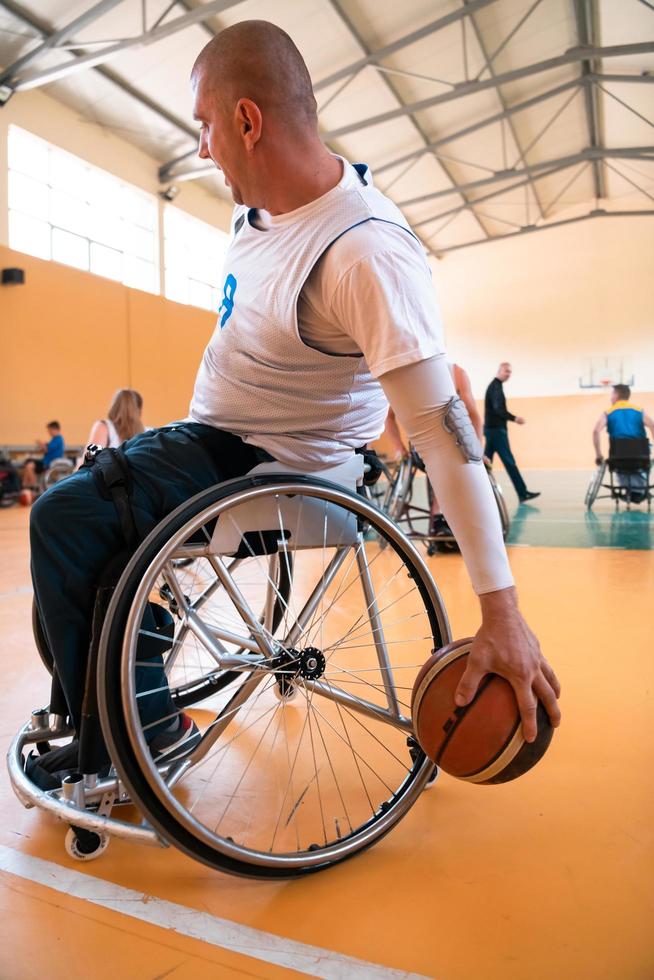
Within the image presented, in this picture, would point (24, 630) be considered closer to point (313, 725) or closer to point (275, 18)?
point (313, 725)

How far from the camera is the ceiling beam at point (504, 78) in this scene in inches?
372

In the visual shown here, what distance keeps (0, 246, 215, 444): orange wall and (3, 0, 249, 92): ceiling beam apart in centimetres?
212

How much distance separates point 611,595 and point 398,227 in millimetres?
2407

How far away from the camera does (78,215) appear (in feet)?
35.2

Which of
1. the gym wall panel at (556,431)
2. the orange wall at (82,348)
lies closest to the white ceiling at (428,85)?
the orange wall at (82,348)

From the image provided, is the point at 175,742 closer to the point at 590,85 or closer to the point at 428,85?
the point at 428,85

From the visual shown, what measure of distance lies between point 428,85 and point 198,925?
40.0 ft

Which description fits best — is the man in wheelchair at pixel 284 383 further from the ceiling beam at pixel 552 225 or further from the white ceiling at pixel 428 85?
the ceiling beam at pixel 552 225

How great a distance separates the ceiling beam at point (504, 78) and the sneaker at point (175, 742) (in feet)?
35.3

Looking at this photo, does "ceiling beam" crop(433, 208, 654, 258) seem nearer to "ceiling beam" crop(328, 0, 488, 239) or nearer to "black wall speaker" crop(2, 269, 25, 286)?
"ceiling beam" crop(328, 0, 488, 239)

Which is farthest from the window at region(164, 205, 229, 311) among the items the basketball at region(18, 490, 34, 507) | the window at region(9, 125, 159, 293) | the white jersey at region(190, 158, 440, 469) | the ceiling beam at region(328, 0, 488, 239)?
the white jersey at region(190, 158, 440, 469)

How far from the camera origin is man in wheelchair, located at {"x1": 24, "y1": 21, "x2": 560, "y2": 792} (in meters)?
0.99

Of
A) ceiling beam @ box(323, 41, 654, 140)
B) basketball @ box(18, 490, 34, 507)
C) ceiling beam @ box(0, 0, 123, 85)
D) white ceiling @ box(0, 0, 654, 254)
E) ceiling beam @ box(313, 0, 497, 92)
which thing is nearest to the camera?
ceiling beam @ box(0, 0, 123, 85)

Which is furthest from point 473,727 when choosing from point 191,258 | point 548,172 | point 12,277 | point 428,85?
point 548,172
